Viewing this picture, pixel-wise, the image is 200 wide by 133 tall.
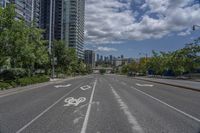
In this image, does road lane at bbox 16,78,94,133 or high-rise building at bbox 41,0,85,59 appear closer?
road lane at bbox 16,78,94,133

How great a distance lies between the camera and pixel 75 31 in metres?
163

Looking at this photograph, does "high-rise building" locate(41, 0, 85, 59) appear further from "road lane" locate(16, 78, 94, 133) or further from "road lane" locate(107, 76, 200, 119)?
A: "road lane" locate(16, 78, 94, 133)

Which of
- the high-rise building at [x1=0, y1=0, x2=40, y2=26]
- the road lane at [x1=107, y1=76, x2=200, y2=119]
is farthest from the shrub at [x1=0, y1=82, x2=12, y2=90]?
the high-rise building at [x1=0, y1=0, x2=40, y2=26]

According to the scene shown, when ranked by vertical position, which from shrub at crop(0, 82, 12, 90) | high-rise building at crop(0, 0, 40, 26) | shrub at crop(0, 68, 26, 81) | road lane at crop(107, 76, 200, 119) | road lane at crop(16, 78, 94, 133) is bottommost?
road lane at crop(107, 76, 200, 119)

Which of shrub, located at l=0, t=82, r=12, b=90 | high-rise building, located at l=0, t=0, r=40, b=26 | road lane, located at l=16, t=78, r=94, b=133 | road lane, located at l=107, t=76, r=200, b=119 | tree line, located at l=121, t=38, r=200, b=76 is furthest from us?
high-rise building, located at l=0, t=0, r=40, b=26

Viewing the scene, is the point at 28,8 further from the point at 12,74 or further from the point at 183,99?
the point at 183,99

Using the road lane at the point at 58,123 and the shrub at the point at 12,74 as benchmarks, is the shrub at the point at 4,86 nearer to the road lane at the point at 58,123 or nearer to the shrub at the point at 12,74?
the shrub at the point at 12,74

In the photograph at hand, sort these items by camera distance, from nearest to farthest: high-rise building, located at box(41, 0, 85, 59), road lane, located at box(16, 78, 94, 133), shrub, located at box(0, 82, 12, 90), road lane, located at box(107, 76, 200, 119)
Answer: road lane, located at box(16, 78, 94, 133), road lane, located at box(107, 76, 200, 119), shrub, located at box(0, 82, 12, 90), high-rise building, located at box(41, 0, 85, 59)

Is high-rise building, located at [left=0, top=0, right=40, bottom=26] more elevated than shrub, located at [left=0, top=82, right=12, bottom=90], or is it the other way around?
high-rise building, located at [left=0, top=0, right=40, bottom=26]

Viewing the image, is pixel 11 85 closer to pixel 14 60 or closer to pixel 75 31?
pixel 14 60

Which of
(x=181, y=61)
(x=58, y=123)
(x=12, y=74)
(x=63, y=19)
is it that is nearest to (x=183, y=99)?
(x=58, y=123)

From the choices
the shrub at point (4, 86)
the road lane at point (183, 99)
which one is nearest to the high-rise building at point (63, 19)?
the shrub at point (4, 86)

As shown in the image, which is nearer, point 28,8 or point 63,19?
point 28,8

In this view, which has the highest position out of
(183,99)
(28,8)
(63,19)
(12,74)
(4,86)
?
(63,19)
